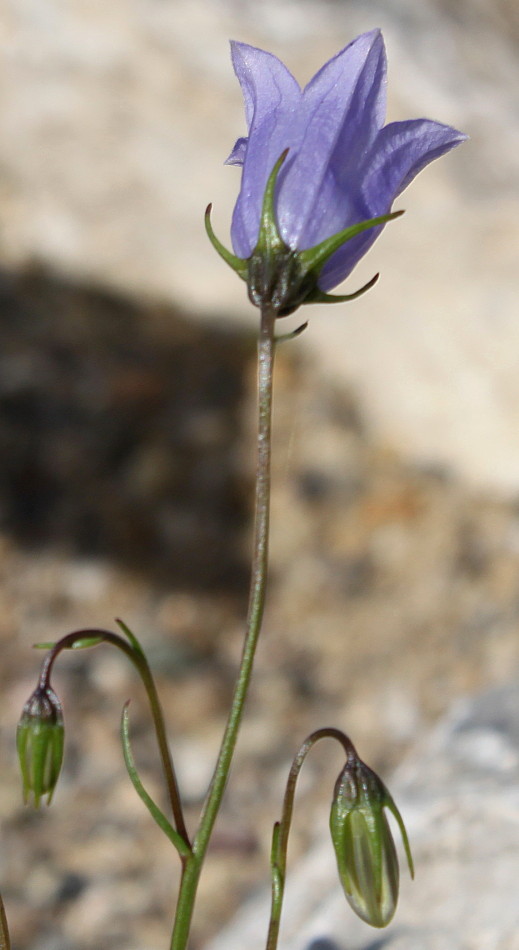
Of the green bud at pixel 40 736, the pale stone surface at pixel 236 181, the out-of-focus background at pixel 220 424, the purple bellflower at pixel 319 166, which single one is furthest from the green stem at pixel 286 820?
the pale stone surface at pixel 236 181

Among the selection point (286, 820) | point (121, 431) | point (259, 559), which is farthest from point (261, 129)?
point (121, 431)

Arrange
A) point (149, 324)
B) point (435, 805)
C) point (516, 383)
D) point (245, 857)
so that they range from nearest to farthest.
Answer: point (435, 805) < point (245, 857) < point (516, 383) < point (149, 324)

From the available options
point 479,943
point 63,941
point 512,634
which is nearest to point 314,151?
point 479,943

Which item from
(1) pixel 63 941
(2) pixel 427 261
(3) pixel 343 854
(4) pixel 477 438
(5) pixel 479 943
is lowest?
(1) pixel 63 941

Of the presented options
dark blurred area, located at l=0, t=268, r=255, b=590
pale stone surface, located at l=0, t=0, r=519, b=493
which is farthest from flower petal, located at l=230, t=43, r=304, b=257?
pale stone surface, located at l=0, t=0, r=519, b=493

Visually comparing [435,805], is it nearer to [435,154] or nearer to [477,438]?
[435,154]

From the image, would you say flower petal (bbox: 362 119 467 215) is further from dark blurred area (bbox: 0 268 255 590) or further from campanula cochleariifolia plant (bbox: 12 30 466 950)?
dark blurred area (bbox: 0 268 255 590)

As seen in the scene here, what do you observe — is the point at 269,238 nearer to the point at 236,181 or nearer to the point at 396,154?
the point at 396,154
